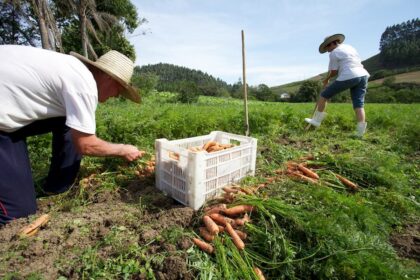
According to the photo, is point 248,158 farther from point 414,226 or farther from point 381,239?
point 414,226

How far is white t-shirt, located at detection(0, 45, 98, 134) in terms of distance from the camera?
6.73 feet

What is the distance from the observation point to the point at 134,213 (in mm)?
2264

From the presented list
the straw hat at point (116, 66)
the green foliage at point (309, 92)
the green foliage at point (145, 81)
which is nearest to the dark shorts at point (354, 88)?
the straw hat at point (116, 66)

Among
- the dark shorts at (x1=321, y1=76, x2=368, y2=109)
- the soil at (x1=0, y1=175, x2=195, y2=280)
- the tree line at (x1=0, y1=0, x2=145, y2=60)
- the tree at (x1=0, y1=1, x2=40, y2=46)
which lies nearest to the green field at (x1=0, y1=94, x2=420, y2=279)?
the soil at (x1=0, y1=175, x2=195, y2=280)

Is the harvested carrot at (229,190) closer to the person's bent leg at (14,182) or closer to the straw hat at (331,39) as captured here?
the person's bent leg at (14,182)

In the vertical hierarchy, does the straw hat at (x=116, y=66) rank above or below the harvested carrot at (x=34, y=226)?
above

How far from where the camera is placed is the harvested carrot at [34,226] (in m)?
1.92

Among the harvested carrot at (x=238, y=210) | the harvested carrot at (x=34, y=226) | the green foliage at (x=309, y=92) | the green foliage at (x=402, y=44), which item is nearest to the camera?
the harvested carrot at (x=34, y=226)

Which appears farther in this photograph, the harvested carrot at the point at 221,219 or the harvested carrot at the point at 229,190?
the harvested carrot at the point at 229,190

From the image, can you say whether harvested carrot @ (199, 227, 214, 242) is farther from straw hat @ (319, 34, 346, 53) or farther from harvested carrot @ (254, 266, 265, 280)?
straw hat @ (319, 34, 346, 53)

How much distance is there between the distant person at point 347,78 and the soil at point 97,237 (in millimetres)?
4109

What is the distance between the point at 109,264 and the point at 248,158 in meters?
1.65

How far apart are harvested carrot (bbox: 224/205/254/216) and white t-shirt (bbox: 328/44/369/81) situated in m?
4.07

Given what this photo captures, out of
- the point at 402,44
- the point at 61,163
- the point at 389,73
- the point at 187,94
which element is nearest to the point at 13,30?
the point at 187,94
